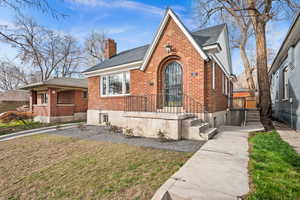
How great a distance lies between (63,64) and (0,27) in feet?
71.8

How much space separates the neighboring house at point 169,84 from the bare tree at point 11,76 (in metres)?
29.4

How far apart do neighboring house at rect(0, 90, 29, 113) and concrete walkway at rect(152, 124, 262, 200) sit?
3206cm

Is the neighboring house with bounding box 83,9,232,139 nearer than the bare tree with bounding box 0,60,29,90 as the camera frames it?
Yes

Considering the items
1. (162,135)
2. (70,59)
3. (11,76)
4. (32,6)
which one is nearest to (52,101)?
(32,6)

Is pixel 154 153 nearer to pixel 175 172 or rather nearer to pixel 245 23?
pixel 175 172

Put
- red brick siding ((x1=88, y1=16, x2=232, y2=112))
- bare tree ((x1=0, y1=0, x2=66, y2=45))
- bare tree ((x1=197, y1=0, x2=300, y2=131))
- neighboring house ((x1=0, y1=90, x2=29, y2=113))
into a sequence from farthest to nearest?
neighboring house ((x1=0, y1=90, x2=29, y2=113)) < bare tree ((x1=197, y1=0, x2=300, y2=131)) < red brick siding ((x1=88, y1=16, x2=232, y2=112)) < bare tree ((x1=0, y1=0, x2=66, y2=45))

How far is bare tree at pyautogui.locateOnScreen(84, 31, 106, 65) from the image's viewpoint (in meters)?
26.3

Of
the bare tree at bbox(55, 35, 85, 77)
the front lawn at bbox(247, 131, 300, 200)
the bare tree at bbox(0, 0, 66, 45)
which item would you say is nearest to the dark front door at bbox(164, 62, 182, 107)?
the front lawn at bbox(247, 131, 300, 200)

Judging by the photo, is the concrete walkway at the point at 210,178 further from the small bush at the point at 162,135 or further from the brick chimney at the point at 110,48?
the brick chimney at the point at 110,48

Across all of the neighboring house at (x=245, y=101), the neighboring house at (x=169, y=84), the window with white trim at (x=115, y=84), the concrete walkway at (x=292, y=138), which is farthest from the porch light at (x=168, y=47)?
the neighboring house at (x=245, y=101)

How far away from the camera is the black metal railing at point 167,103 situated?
6.93 metres

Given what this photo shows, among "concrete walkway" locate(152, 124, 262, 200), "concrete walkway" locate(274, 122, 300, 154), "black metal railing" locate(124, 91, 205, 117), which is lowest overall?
"concrete walkway" locate(274, 122, 300, 154)

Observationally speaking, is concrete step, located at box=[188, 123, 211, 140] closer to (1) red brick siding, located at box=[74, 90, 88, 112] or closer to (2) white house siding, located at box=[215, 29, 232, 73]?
(2) white house siding, located at box=[215, 29, 232, 73]

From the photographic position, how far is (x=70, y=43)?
81.4 feet
